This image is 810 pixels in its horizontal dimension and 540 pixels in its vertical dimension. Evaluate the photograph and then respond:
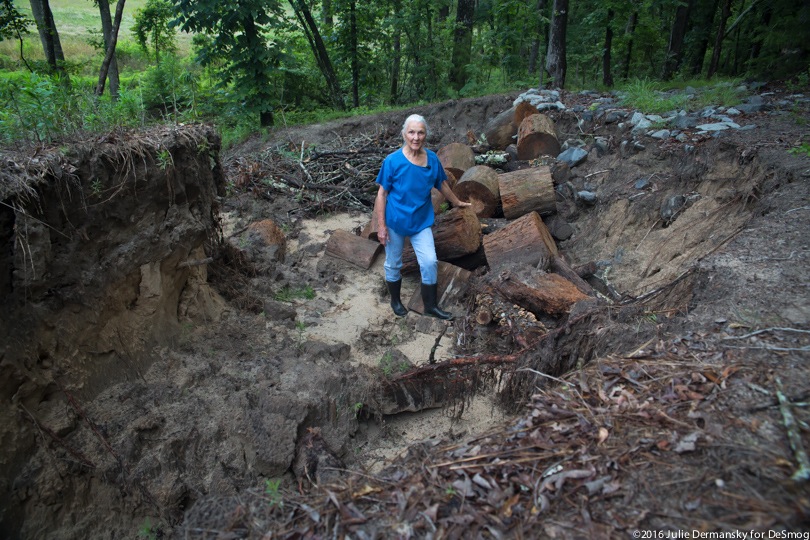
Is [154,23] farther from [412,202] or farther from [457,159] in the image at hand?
[412,202]

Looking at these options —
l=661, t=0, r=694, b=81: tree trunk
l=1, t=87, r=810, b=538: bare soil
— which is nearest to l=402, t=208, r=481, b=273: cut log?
l=1, t=87, r=810, b=538: bare soil

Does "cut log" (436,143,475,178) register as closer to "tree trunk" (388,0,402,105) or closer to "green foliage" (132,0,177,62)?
"tree trunk" (388,0,402,105)

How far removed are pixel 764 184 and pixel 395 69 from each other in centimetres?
1154

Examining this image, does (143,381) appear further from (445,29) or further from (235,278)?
(445,29)

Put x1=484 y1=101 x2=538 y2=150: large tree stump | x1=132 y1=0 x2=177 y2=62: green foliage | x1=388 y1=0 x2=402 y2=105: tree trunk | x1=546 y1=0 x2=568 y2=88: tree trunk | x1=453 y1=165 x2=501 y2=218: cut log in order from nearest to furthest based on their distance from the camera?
x1=453 y1=165 x2=501 y2=218: cut log → x1=484 y1=101 x2=538 y2=150: large tree stump → x1=546 y1=0 x2=568 y2=88: tree trunk → x1=388 y1=0 x2=402 y2=105: tree trunk → x1=132 y1=0 x2=177 y2=62: green foliage

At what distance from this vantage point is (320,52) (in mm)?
12805

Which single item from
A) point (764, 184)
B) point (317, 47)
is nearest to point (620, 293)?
point (764, 184)

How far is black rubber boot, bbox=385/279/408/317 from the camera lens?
5.29 m

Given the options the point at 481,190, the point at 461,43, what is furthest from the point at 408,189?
the point at 461,43

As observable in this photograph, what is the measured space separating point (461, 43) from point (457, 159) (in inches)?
298

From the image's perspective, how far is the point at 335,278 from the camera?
19.5 ft

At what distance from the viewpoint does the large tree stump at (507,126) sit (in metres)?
8.20

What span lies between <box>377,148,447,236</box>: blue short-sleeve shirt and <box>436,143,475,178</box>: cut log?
2.26 m

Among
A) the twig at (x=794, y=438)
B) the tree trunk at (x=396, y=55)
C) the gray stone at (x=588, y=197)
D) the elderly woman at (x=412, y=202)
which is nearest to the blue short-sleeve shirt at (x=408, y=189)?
the elderly woman at (x=412, y=202)
